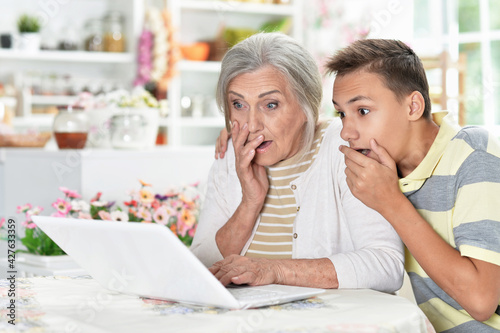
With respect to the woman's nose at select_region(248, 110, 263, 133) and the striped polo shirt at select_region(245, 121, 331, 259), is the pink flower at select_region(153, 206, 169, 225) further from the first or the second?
the woman's nose at select_region(248, 110, 263, 133)

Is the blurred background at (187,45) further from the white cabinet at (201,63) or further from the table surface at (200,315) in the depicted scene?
the table surface at (200,315)

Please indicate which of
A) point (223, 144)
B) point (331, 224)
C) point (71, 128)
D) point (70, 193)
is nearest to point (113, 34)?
point (71, 128)

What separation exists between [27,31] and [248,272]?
3960 mm

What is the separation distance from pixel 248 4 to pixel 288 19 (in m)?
0.40

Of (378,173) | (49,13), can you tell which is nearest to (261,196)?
(378,173)

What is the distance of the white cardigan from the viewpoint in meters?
1.33

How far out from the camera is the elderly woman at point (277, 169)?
1610 mm

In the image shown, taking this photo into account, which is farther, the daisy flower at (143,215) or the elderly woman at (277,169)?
the daisy flower at (143,215)

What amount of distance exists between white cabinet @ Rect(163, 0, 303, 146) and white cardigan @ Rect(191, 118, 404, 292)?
11.0 feet

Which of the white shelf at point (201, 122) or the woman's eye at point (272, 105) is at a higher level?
the woman's eye at point (272, 105)

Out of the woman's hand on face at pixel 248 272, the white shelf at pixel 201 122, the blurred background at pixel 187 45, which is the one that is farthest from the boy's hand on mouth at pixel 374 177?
the white shelf at pixel 201 122

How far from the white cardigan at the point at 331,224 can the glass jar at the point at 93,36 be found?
341 centimetres

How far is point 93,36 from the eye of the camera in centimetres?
496

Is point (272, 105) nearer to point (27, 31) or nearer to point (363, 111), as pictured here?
point (363, 111)
